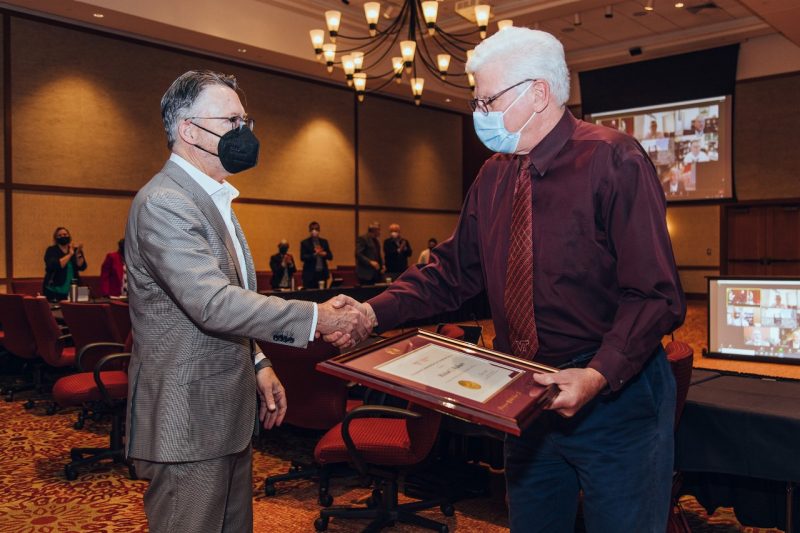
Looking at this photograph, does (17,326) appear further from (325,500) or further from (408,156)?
(408,156)

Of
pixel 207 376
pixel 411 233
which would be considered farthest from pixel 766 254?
pixel 207 376

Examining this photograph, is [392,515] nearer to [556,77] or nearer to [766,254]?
[556,77]

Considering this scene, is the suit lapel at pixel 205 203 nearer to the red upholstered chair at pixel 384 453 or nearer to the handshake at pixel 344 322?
the handshake at pixel 344 322

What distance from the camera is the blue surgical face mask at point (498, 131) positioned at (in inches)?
67.5

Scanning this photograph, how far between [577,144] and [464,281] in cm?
54

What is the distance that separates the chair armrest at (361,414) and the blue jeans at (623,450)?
4.71 feet

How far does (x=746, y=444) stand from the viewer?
2.48 meters

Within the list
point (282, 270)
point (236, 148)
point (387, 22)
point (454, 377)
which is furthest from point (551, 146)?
point (387, 22)

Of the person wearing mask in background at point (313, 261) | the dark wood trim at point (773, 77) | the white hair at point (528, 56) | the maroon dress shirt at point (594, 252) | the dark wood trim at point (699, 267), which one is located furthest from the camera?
the dark wood trim at point (699, 267)

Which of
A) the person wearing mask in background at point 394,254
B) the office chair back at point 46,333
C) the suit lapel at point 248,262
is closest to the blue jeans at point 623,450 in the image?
the suit lapel at point 248,262

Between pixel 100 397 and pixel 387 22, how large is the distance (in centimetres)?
890

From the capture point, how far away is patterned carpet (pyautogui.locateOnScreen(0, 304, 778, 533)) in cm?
353

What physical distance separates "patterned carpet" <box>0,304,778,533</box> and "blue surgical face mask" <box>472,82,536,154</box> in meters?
2.34

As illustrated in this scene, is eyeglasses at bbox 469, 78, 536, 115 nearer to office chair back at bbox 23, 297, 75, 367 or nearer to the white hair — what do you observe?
the white hair
